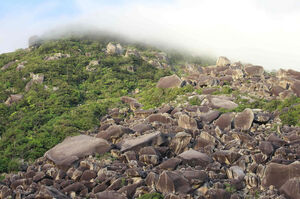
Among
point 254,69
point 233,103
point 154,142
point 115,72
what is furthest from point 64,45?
point 154,142

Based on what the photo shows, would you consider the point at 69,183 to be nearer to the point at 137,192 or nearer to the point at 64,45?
the point at 137,192

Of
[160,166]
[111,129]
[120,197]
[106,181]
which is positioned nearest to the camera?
[120,197]

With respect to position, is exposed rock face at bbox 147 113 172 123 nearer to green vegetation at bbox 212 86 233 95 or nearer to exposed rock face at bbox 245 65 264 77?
green vegetation at bbox 212 86 233 95

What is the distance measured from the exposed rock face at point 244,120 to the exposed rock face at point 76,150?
11304 millimetres

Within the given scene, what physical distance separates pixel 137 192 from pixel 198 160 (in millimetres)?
5391

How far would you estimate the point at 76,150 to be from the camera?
92.4 ft

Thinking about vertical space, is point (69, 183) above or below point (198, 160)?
below

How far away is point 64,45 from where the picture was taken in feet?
229

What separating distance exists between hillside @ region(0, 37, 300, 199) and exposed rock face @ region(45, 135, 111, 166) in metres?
0.08

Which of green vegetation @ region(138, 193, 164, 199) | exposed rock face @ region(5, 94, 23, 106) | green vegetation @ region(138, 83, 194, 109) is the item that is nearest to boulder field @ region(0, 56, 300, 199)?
green vegetation @ region(138, 193, 164, 199)

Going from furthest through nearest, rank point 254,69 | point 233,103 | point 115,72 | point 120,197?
1. point 115,72
2. point 254,69
3. point 233,103
4. point 120,197

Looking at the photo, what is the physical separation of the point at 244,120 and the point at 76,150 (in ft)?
46.2

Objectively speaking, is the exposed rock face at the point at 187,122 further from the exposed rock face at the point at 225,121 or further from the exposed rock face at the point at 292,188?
the exposed rock face at the point at 292,188

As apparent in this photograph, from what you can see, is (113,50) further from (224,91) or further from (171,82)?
(224,91)
